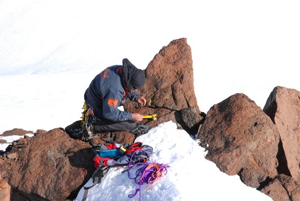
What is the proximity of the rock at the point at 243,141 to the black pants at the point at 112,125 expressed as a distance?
1.39m

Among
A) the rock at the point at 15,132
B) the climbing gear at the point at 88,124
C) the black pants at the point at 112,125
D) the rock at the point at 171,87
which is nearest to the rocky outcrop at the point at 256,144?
the rock at the point at 171,87

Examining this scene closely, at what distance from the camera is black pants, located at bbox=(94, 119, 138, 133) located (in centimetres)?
739

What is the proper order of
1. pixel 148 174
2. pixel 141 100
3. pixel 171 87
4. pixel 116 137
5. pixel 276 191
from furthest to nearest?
1. pixel 171 87
2. pixel 141 100
3. pixel 116 137
4. pixel 276 191
5. pixel 148 174

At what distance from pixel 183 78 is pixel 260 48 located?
30.4m

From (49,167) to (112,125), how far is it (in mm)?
1396

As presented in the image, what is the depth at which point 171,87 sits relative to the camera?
8375mm

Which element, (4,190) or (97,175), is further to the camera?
(4,190)

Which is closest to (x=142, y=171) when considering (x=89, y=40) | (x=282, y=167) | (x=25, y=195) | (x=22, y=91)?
(x=25, y=195)

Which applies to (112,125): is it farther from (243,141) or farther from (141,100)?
(243,141)

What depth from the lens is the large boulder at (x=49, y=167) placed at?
6.73 meters

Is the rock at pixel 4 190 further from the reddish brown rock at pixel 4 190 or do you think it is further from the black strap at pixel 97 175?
the black strap at pixel 97 175

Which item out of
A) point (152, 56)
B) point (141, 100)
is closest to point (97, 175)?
point (141, 100)

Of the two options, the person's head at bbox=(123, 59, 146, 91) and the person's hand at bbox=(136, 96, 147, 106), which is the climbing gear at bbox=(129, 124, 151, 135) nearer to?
the person's hand at bbox=(136, 96, 147, 106)

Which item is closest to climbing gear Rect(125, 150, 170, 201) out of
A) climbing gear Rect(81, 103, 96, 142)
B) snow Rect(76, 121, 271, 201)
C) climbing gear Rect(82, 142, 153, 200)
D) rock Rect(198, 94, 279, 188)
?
snow Rect(76, 121, 271, 201)
